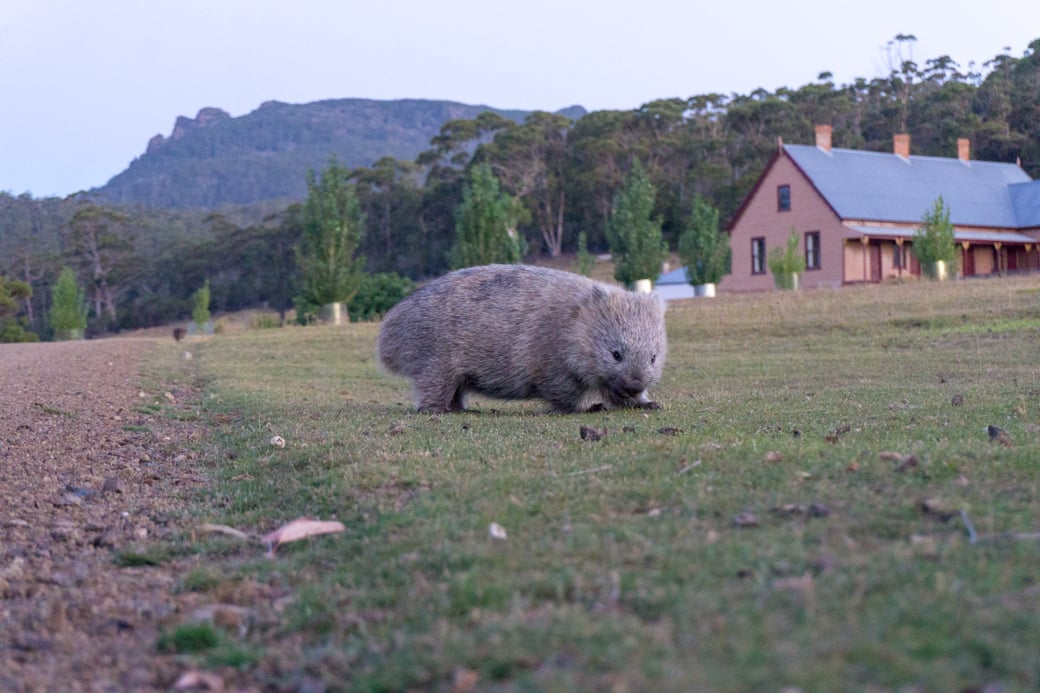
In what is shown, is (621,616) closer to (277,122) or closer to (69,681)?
(69,681)

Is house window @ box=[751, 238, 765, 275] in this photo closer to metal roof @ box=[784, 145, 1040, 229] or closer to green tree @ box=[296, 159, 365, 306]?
metal roof @ box=[784, 145, 1040, 229]

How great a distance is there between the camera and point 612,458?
5.38 meters

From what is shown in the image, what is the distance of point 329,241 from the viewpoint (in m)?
33.6

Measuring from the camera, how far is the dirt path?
3266 mm

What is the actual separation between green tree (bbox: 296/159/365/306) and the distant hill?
10871 cm

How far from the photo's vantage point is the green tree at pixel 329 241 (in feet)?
111

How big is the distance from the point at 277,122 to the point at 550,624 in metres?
204

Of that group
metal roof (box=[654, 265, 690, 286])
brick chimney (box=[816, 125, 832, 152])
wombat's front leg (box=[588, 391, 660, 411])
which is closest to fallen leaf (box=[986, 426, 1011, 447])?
wombat's front leg (box=[588, 391, 660, 411])

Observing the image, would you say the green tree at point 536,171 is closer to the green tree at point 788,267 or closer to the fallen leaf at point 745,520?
the green tree at point 788,267

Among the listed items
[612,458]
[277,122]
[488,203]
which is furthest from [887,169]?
[277,122]

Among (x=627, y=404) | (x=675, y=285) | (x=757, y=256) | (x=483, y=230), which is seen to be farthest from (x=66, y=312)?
(x=627, y=404)

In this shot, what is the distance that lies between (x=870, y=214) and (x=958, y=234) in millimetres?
3444

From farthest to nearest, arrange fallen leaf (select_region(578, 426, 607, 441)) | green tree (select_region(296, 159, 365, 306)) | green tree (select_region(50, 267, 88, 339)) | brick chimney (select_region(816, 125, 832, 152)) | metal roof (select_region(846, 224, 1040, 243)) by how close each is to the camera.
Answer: brick chimney (select_region(816, 125, 832, 152))
metal roof (select_region(846, 224, 1040, 243))
green tree (select_region(50, 267, 88, 339))
green tree (select_region(296, 159, 365, 306))
fallen leaf (select_region(578, 426, 607, 441))

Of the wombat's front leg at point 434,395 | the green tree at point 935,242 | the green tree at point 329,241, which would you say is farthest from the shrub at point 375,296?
the wombat's front leg at point 434,395
